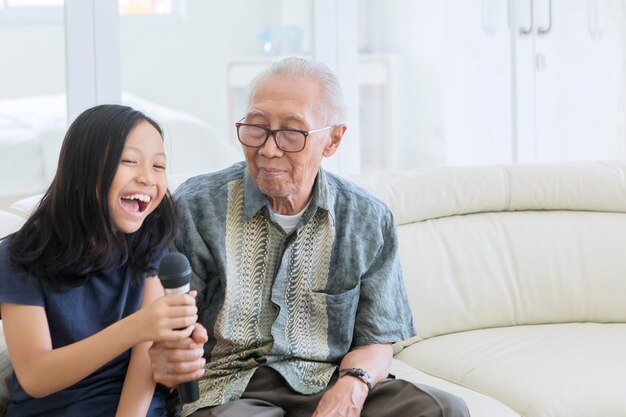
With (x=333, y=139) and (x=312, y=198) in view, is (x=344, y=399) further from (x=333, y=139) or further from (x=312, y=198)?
(x=333, y=139)

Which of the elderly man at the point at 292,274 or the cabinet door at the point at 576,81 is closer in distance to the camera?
the elderly man at the point at 292,274

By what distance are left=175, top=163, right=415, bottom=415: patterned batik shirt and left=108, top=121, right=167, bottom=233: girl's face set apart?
0.78ft

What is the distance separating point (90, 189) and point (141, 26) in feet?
6.02

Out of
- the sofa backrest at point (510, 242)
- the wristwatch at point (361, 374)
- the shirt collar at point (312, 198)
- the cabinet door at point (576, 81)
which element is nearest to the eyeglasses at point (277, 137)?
the shirt collar at point (312, 198)

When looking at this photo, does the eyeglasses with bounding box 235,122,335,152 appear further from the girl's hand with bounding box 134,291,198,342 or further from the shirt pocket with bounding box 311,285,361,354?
the girl's hand with bounding box 134,291,198,342

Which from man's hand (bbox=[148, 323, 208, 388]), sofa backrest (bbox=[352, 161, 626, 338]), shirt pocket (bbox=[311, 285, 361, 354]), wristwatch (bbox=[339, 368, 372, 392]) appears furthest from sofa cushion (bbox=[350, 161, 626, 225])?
man's hand (bbox=[148, 323, 208, 388])

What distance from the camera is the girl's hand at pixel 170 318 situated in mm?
1580

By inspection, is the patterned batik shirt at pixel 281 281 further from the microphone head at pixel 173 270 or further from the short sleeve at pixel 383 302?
the microphone head at pixel 173 270

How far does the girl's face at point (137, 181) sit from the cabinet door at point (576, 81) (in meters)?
3.01

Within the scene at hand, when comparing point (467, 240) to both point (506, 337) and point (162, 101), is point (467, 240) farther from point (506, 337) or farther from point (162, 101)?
point (162, 101)

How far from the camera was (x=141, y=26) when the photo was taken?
346 centimetres

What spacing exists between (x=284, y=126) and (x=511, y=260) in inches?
45.3

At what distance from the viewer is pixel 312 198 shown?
83.1 inches

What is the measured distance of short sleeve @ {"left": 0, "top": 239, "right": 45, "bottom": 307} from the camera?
67.1 inches
